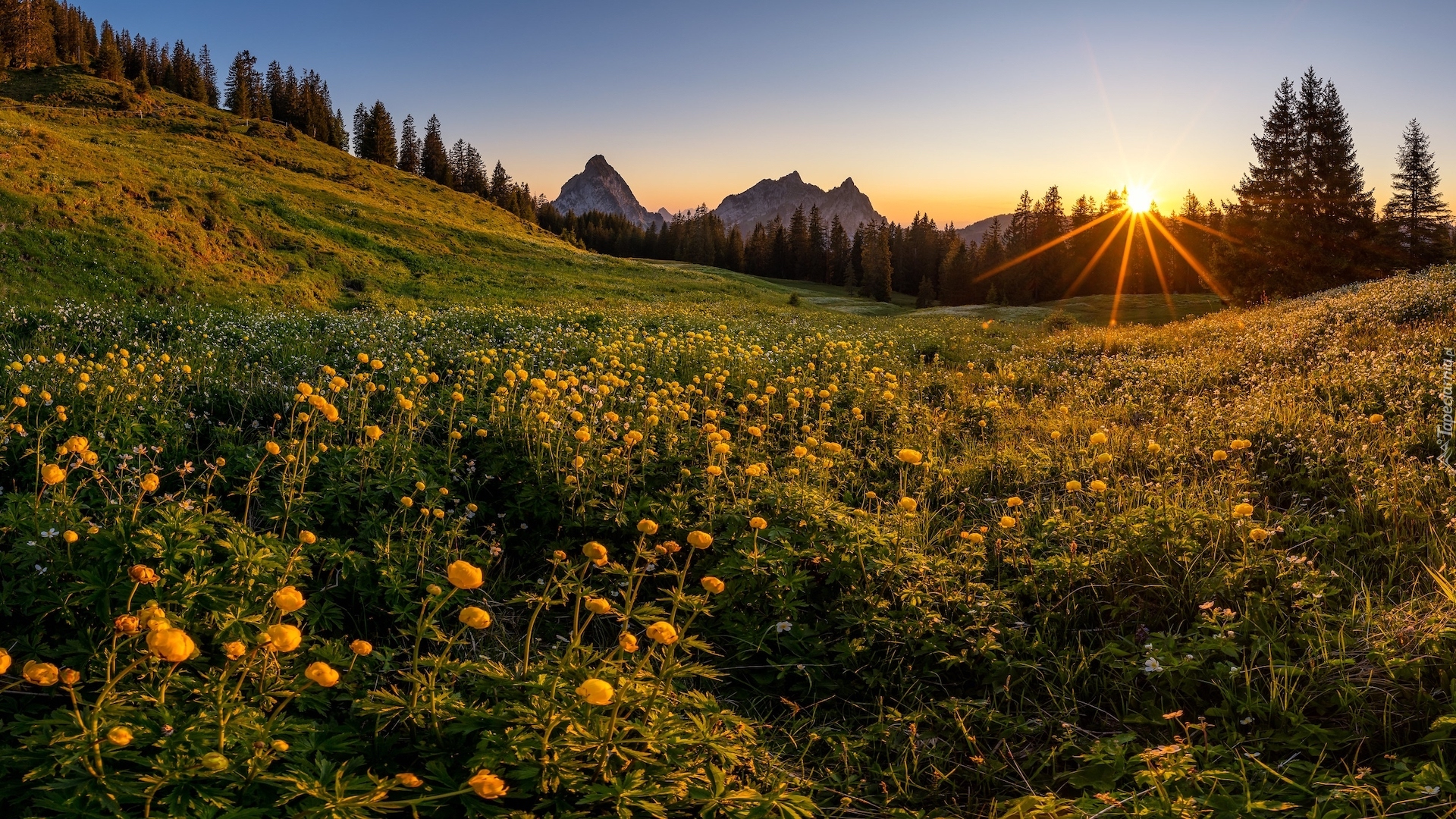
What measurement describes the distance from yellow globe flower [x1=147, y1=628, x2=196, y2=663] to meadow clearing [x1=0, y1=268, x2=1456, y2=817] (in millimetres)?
13

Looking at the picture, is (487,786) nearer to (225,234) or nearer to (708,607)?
(708,607)

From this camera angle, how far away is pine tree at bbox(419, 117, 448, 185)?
3371 inches

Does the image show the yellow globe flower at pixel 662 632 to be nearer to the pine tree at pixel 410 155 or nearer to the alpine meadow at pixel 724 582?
the alpine meadow at pixel 724 582

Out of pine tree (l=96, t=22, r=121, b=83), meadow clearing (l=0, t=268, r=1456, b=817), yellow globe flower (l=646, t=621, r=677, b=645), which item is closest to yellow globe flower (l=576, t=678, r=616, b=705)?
meadow clearing (l=0, t=268, r=1456, b=817)

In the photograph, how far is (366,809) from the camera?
5.98ft

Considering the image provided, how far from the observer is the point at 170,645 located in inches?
65.4

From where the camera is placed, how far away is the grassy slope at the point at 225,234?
691 inches

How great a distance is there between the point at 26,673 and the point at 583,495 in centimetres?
302

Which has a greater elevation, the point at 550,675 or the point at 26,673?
the point at 26,673

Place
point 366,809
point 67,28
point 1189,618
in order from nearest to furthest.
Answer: point 366,809 < point 1189,618 < point 67,28

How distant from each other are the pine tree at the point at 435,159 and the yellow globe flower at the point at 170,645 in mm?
95562

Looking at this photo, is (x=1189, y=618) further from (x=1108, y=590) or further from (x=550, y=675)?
(x=550, y=675)

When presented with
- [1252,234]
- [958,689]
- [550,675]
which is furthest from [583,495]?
[1252,234]

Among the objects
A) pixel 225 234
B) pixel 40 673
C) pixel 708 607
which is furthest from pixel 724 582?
pixel 225 234
